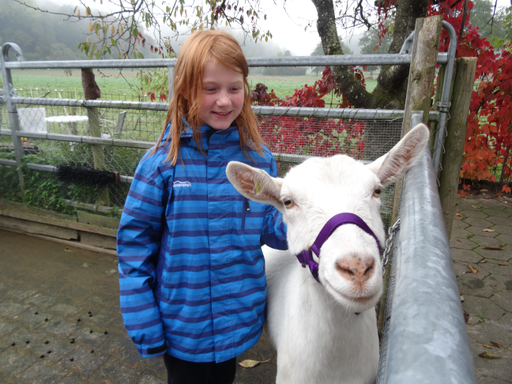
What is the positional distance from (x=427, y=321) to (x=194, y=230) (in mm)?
1360

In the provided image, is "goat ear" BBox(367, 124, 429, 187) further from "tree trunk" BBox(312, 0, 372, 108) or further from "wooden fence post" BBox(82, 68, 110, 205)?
"wooden fence post" BBox(82, 68, 110, 205)

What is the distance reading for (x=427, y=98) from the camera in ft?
8.00

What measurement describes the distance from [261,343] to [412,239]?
272 centimetres

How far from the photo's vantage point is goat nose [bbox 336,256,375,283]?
106 centimetres

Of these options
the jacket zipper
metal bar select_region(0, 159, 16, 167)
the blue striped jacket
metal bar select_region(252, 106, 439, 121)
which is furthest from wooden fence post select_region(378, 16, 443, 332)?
metal bar select_region(0, 159, 16, 167)

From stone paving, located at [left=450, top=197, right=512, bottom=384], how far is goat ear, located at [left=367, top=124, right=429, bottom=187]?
86.5 inches

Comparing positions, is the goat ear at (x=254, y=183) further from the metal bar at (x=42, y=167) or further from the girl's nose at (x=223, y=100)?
the metal bar at (x=42, y=167)

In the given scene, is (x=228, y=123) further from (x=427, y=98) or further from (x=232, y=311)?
(x=427, y=98)

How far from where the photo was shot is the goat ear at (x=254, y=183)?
1471 millimetres

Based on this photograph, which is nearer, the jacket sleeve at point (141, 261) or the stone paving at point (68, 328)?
the jacket sleeve at point (141, 261)

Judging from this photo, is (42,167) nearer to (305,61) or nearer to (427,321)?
(305,61)

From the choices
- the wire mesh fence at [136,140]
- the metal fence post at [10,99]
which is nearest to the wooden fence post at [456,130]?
the wire mesh fence at [136,140]

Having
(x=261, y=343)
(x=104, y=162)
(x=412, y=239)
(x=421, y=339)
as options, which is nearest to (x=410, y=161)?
(x=412, y=239)

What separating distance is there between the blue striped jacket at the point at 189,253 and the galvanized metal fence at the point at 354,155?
91 cm
